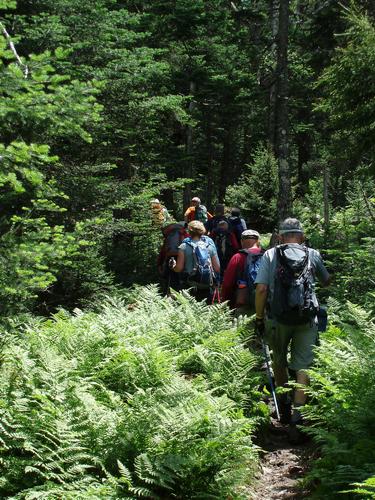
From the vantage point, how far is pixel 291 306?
257 inches

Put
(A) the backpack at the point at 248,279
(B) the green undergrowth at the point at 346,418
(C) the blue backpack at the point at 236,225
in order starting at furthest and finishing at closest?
(C) the blue backpack at the point at 236,225 → (A) the backpack at the point at 248,279 → (B) the green undergrowth at the point at 346,418

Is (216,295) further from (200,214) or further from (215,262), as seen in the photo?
(200,214)

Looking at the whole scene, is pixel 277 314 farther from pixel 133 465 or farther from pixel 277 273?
pixel 133 465

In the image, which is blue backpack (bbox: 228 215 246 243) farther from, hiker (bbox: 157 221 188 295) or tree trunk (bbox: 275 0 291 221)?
tree trunk (bbox: 275 0 291 221)

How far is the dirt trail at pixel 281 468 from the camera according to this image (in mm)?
5324

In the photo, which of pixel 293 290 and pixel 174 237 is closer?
pixel 293 290

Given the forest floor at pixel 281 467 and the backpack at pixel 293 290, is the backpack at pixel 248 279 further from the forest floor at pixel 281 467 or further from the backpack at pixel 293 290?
the forest floor at pixel 281 467

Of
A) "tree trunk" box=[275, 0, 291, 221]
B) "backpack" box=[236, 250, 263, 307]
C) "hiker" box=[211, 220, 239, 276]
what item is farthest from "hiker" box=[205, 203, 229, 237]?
"backpack" box=[236, 250, 263, 307]

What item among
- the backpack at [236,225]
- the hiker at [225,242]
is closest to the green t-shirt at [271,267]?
the hiker at [225,242]

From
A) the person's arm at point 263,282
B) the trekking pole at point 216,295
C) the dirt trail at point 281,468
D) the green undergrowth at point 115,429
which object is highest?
the person's arm at point 263,282

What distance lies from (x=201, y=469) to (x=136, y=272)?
9.51m

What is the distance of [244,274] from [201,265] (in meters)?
1.21

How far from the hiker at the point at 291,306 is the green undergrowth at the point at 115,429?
0.52 metres

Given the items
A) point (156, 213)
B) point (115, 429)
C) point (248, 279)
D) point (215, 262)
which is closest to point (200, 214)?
point (156, 213)
